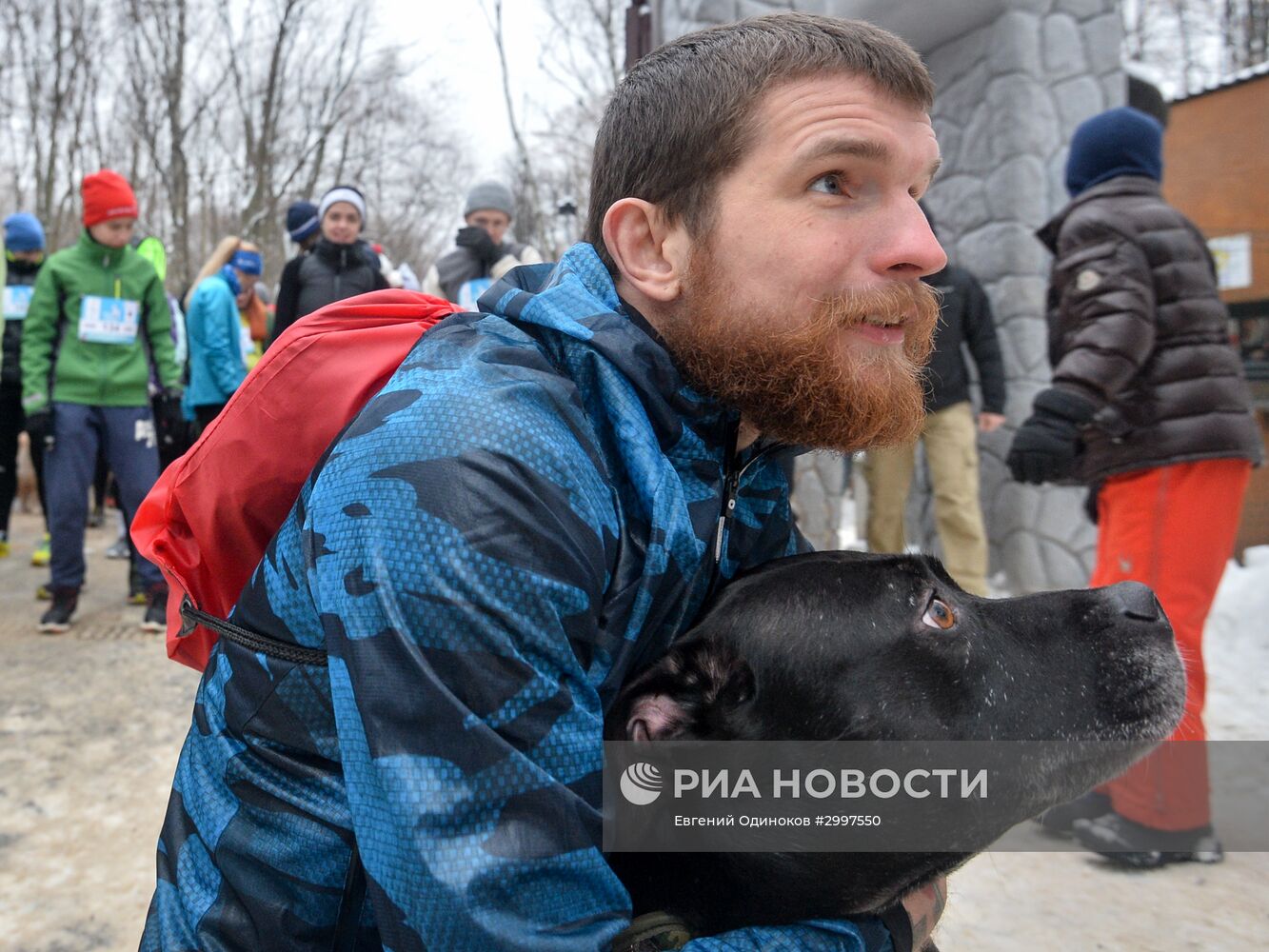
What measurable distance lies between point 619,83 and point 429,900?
4.18ft

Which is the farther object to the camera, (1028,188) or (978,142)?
(978,142)

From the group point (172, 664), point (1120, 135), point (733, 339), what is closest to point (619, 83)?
point (733, 339)

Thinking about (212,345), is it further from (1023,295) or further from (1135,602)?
(1135,602)

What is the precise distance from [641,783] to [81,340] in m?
5.08

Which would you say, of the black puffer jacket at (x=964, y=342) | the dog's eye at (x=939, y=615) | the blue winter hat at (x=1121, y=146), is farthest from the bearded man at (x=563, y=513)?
the black puffer jacket at (x=964, y=342)

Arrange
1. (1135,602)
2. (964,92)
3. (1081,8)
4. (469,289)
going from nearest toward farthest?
(1135,602)
(469,289)
(1081,8)
(964,92)

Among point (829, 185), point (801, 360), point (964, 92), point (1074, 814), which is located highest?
point (964, 92)

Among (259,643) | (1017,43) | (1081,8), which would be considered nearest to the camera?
(259,643)

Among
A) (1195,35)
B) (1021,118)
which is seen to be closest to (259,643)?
(1021,118)

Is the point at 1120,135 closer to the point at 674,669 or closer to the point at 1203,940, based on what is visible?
the point at 1203,940

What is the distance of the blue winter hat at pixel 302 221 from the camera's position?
22.8ft

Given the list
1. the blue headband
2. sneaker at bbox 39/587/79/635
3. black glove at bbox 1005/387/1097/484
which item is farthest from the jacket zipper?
the blue headband

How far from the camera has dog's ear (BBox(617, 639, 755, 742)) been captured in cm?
134

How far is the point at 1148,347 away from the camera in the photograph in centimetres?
300
